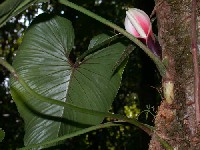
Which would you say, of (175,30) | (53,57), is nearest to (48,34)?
(53,57)

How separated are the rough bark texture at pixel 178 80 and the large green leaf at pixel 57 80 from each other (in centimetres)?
30

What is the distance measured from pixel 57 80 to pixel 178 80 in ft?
1.33

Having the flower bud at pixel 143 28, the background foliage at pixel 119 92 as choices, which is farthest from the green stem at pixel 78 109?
the background foliage at pixel 119 92

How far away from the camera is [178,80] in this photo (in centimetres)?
54

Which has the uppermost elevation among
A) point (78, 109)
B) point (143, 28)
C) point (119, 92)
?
point (143, 28)

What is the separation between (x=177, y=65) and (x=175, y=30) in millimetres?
58

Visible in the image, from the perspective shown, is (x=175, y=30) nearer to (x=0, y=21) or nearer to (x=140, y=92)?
(x=0, y=21)

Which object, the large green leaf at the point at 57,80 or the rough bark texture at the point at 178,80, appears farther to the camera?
the large green leaf at the point at 57,80

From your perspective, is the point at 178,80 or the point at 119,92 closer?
the point at 178,80

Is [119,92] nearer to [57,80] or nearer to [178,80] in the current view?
[57,80]

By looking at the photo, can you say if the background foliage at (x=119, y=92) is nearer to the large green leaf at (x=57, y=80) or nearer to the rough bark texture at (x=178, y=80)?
the large green leaf at (x=57, y=80)

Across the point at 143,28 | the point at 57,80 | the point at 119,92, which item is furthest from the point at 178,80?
the point at 119,92

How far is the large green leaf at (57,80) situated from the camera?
820mm

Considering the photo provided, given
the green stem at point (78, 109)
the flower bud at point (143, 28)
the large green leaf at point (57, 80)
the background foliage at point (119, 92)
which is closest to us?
the green stem at point (78, 109)
